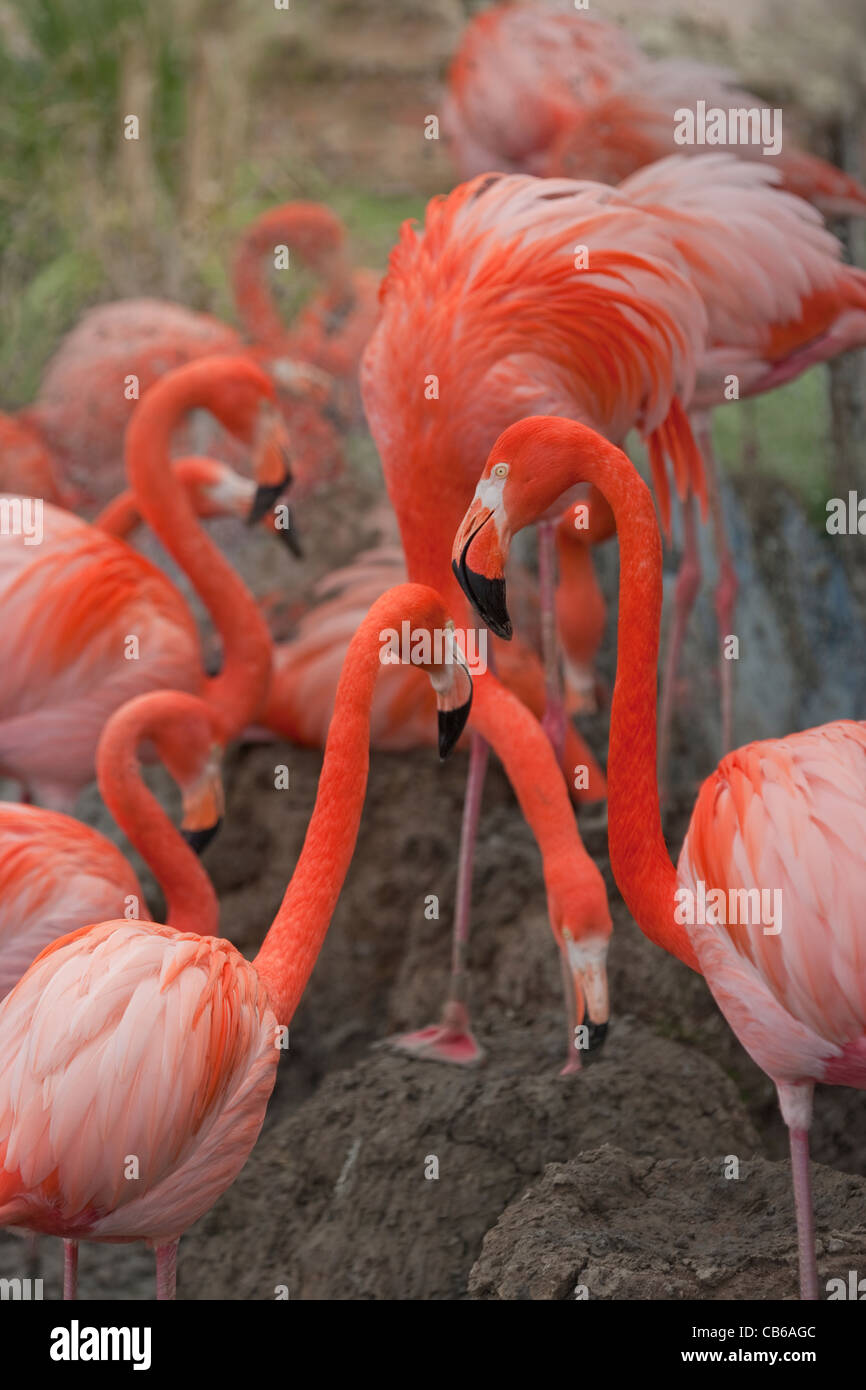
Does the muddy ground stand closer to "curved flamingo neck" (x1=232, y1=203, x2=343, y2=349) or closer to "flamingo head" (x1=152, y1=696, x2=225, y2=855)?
"flamingo head" (x1=152, y1=696, x2=225, y2=855)

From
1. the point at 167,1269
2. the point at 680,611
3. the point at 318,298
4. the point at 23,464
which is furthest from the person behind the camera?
the point at 318,298

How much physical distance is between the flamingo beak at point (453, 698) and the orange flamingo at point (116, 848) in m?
0.77

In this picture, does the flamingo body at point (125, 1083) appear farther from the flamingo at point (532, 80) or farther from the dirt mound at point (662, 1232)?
the flamingo at point (532, 80)

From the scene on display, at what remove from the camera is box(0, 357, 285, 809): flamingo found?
367 centimetres

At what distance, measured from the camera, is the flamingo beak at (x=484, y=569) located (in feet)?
8.32

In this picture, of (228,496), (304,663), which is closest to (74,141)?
(228,496)

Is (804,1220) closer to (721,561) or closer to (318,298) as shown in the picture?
(721,561)

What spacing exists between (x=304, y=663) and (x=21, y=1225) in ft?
7.70

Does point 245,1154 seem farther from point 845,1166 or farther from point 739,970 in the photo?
point 845,1166

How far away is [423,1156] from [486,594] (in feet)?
4.02

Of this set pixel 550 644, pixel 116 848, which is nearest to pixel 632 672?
pixel 550 644

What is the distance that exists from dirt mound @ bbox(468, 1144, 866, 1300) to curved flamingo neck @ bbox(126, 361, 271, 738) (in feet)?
5.40

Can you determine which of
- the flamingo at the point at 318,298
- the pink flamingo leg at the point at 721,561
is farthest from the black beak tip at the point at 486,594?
the flamingo at the point at 318,298

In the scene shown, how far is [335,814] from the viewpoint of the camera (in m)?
2.59
